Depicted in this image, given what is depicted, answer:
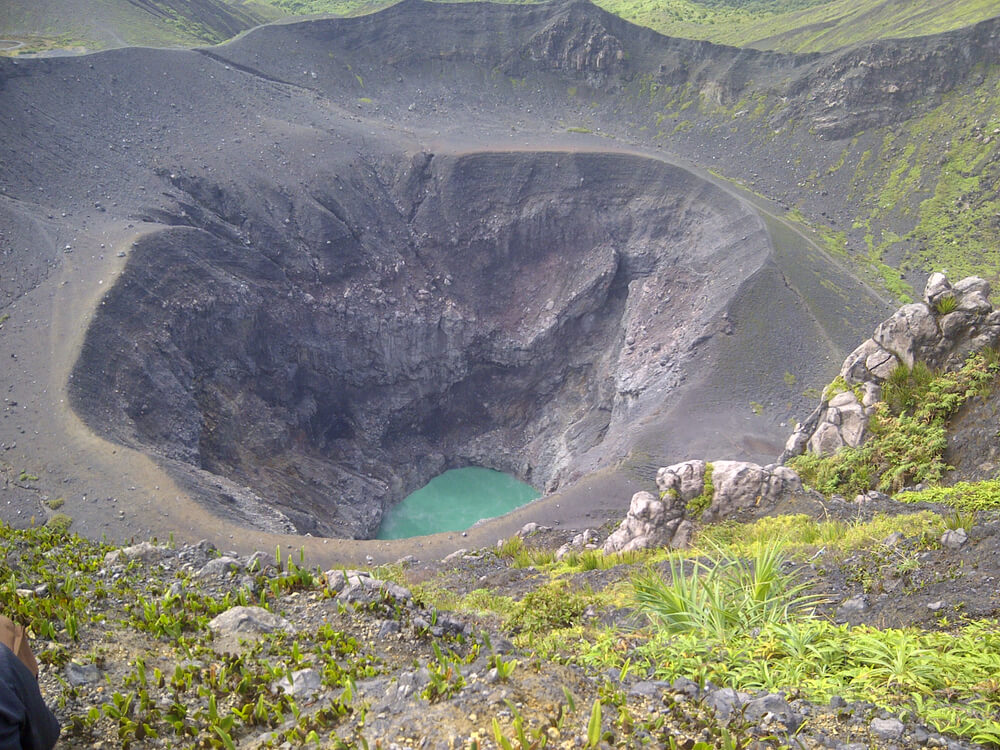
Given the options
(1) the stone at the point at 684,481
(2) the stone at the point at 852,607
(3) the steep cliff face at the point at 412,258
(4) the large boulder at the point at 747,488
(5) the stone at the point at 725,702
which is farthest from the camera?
(3) the steep cliff face at the point at 412,258

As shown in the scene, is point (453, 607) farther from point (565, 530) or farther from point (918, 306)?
point (918, 306)

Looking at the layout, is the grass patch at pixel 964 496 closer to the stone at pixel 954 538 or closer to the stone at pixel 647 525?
the stone at pixel 954 538

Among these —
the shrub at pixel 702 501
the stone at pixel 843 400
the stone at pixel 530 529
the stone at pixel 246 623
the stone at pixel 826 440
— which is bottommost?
the stone at pixel 530 529

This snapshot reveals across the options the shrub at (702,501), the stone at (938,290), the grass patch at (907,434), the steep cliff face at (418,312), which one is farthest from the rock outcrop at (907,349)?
the steep cliff face at (418,312)

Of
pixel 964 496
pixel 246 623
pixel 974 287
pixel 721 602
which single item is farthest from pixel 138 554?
pixel 974 287

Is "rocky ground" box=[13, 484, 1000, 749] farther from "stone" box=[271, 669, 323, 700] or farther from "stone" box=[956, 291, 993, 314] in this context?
"stone" box=[956, 291, 993, 314]

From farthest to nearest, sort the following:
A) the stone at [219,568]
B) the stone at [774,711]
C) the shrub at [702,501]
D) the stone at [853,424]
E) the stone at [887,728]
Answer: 1. the shrub at [702,501]
2. the stone at [853,424]
3. the stone at [219,568]
4. the stone at [774,711]
5. the stone at [887,728]
